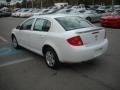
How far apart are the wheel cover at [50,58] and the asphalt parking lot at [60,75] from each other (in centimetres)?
18

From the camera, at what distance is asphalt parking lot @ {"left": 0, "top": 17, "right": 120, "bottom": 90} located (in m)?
4.53

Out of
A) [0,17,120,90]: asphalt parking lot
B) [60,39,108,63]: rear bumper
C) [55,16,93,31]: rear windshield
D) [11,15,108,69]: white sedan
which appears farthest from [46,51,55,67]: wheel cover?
[55,16,93,31]: rear windshield

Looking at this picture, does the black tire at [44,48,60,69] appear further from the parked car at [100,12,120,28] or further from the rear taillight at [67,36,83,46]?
the parked car at [100,12,120,28]

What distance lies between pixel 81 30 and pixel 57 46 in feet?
2.63

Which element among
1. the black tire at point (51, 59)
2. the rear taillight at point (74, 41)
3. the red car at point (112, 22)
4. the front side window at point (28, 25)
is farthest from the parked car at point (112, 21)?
the rear taillight at point (74, 41)

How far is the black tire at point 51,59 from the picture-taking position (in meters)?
5.44

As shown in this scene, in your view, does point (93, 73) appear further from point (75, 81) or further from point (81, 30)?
point (81, 30)

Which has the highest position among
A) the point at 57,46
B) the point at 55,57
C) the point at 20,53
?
the point at 57,46

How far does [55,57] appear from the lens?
543 cm

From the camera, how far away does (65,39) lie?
16.6 feet

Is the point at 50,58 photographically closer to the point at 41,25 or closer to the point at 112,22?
the point at 41,25

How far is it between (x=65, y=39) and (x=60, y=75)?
100 centimetres

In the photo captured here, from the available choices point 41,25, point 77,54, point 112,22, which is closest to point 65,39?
point 77,54

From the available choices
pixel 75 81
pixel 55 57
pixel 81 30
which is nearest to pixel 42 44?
pixel 55 57
